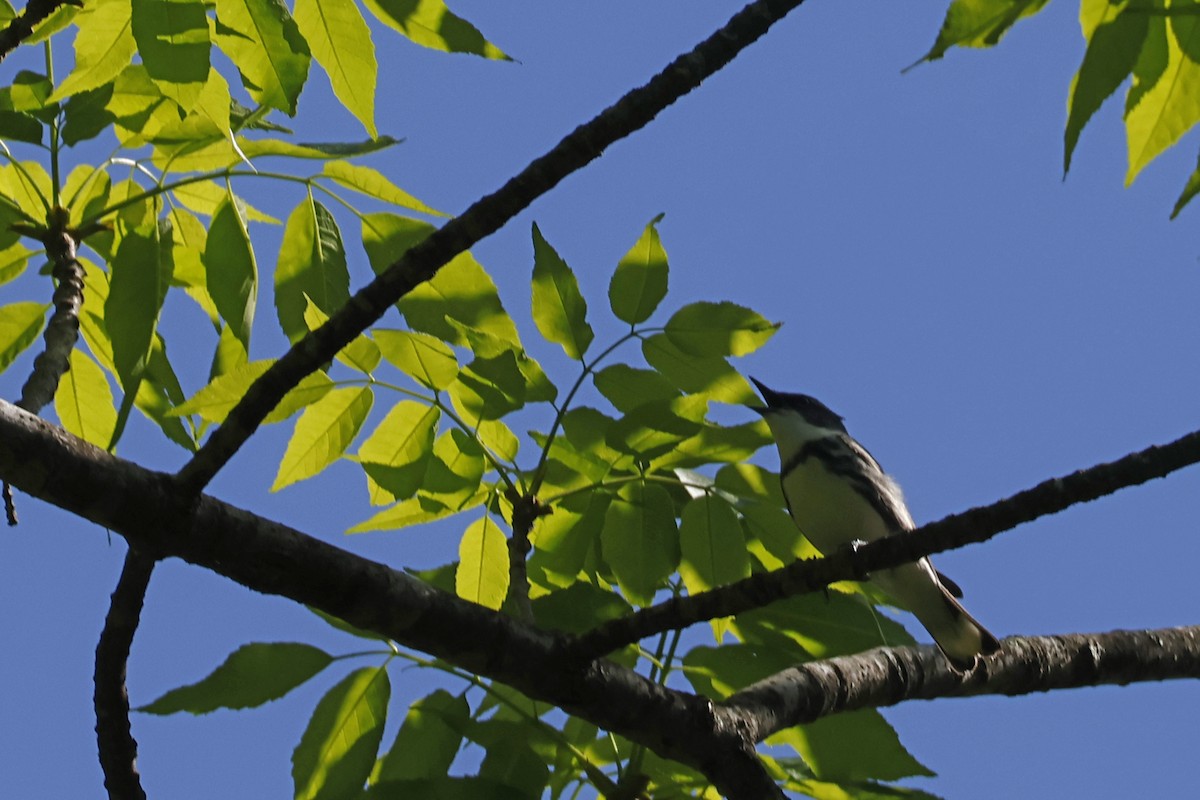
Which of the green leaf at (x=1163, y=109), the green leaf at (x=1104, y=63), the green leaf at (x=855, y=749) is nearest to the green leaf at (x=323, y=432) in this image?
the green leaf at (x=855, y=749)

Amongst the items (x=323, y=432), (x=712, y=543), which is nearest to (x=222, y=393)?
(x=323, y=432)

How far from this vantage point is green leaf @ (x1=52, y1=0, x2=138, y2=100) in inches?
88.1

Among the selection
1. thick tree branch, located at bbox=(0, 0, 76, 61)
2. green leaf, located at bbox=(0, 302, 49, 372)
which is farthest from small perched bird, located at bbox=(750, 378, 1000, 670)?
thick tree branch, located at bbox=(0, 0, 76, 61)

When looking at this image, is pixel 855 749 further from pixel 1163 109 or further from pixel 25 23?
pixel 25 23

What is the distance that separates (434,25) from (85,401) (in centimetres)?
125

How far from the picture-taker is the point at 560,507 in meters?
2.57

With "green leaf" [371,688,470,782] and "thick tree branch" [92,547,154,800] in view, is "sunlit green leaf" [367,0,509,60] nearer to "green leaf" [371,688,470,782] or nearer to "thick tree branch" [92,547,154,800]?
"thick tree branch" [92,547,154,800]

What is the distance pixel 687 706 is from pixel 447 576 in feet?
2.46

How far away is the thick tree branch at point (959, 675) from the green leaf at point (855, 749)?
44mm

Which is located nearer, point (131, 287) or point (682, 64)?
point (682, 64)

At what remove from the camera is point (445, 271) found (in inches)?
95.3

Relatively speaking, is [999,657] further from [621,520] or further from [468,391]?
[468,391]

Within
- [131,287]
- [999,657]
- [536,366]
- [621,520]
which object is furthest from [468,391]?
[999,657]

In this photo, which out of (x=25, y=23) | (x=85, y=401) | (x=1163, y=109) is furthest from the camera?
(x=85, y=401)
